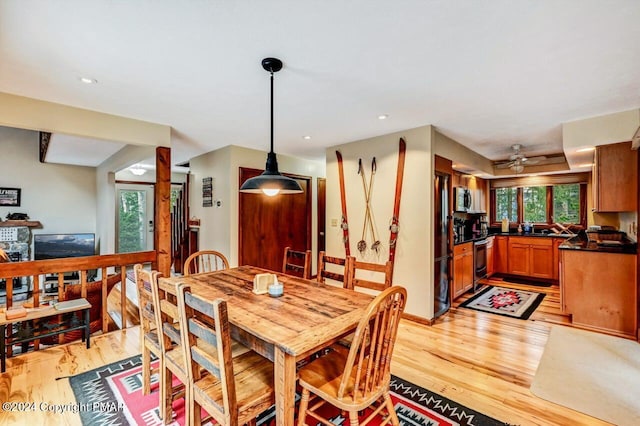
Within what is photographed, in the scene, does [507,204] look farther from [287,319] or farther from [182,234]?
[182,234]

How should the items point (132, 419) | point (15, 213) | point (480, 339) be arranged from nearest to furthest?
point (132, 419), point (480, 339), point (15, 213)

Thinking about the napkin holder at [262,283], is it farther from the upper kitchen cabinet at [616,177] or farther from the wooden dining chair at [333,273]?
the upper kitchen cabinet at [616,177]

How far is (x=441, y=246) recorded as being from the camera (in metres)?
3.77

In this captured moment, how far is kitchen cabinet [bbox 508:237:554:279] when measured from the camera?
5.35m

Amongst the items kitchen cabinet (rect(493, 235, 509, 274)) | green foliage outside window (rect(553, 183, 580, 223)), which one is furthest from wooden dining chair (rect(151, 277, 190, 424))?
green foliage outside window (rect(553, 183, 580, 223))

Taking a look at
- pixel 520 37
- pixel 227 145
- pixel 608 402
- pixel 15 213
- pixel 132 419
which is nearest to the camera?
pixel 520 37

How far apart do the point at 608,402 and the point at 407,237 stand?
84.0 inches

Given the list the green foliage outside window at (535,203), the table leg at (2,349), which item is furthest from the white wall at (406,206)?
the green foliage outside window at (535,203)

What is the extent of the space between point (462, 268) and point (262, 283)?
3.54 m

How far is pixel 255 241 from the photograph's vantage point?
487cm

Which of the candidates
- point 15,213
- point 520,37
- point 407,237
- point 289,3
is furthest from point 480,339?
point 15,213

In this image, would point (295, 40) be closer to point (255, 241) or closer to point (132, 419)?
point (132, 419)

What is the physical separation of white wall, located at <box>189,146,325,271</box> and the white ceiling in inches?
51.5

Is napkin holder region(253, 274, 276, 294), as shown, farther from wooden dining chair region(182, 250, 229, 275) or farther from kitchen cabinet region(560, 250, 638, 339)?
kitchen cabinet region(560, 250, 638, 339)
